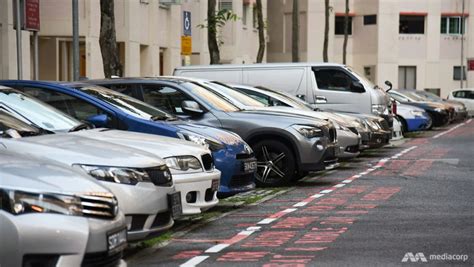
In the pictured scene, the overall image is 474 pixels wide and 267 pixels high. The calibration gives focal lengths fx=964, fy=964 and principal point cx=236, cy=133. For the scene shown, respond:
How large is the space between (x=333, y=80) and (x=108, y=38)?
5.46 metres

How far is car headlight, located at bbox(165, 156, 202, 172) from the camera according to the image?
1017 cm

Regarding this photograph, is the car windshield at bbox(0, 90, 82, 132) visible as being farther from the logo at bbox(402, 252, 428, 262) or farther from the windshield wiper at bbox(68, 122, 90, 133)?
the logo at bbox(402, 252, 428, 262)

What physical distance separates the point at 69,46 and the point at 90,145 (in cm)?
2510

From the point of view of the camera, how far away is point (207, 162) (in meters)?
10.8

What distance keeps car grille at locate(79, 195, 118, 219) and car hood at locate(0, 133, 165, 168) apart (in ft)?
4.21

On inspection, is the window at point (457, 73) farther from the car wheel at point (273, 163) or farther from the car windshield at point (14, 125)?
the car windshield at point (14, 125)

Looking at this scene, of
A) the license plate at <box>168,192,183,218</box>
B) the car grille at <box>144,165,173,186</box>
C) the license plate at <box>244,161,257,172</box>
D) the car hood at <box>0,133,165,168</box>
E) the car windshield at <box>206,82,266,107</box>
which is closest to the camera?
the car hood at <box>0,133,165,168</box>

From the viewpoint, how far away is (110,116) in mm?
11633

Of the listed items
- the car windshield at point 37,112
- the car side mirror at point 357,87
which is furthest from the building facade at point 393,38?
the car windshield at point 37,112

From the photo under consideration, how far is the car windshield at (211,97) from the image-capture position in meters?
14.1

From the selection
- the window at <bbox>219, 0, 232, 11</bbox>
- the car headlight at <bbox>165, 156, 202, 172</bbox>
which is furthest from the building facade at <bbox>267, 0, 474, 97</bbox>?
the car headlight at <bbox>165, 156, 202, 172</bbox>

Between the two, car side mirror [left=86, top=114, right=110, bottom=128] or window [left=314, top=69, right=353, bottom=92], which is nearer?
car side mirror [left=86, top=114, right=110, bottom=128]

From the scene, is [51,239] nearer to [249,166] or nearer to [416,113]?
[249,166]

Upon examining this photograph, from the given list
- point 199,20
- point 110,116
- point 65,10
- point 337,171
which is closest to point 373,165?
point 337,171
